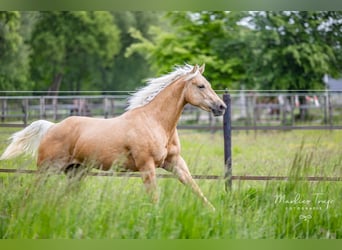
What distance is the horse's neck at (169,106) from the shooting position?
13.6 ft

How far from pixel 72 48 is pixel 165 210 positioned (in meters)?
14.5

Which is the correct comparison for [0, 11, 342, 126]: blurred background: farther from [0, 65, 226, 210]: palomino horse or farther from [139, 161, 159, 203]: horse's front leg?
[139, 161, 159, 203]: horse's front leg

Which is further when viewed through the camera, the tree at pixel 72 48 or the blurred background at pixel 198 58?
the tree at pixel 72 48

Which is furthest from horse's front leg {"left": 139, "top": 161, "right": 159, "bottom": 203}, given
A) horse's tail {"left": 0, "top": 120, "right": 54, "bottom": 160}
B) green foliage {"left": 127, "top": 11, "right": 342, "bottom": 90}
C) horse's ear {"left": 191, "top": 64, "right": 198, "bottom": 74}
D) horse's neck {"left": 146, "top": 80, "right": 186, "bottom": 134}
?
green foliage {"left": 127, "top": 11, "right": 342, "bottom": 90}

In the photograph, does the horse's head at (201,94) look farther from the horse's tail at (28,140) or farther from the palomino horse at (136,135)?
the horse's tail at (28,140)

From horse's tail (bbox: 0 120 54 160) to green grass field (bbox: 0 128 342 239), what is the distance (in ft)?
1.90

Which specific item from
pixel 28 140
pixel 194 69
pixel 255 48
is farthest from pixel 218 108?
pixel 255 48

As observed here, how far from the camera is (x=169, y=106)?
4.18 metres

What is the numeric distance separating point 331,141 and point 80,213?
4112mm

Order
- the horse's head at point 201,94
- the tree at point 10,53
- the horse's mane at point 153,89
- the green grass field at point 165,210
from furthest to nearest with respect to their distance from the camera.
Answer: the tree at point 10,53 → the horse's mane at point 153,89 → the horse's head at point 201,94 → the green grass field at point 165,210

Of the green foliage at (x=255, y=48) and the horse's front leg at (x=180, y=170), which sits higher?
the green foliage at (x=255, y=48)

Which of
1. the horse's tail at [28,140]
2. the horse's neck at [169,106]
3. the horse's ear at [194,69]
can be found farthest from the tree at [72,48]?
the horse's ear at [194,69]

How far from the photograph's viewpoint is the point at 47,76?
17.5 metres

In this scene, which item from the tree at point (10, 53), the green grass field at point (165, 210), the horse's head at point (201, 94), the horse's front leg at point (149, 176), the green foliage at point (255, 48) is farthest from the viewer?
the tree at point (10, 53)
